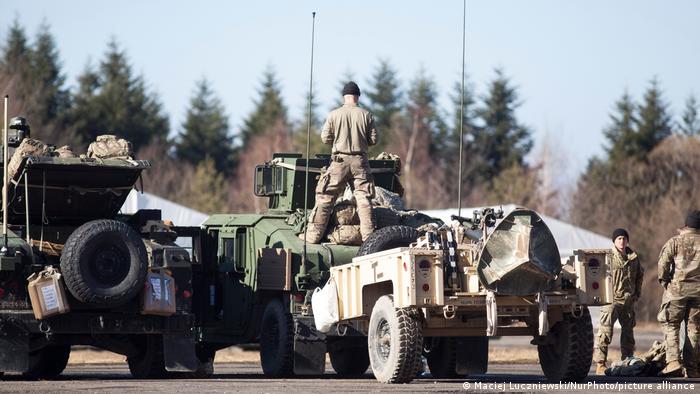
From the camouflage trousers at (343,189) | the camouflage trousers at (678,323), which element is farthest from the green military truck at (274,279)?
the camouflage trousers at (678,323)

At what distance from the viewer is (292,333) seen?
18.7 m

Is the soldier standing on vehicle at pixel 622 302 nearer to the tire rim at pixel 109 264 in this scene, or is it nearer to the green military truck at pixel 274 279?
the green military truck at pixel 274 279

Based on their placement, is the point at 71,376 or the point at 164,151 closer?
the point at 71,376

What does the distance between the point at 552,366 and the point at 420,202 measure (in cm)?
5222

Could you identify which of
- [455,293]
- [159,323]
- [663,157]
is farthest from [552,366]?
[663,157]

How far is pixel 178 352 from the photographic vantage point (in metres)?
18.1

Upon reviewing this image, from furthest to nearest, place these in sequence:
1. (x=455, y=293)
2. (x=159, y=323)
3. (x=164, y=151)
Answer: (x=164, y=151) → (x=159, y=323) → (x=455, y=293)

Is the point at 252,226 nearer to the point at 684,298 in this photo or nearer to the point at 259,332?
the point at 259,332

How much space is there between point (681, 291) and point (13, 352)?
7756mm

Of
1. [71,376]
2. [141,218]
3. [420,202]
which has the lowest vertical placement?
[71,376]

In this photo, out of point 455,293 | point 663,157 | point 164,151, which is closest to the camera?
point 455,293

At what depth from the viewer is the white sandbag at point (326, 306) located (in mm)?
17469

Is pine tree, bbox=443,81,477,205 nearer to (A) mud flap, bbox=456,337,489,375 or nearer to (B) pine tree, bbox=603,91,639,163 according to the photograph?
(B) pine tree, bbox=603,91,639,163

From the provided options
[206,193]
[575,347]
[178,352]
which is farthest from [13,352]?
[206,193]
